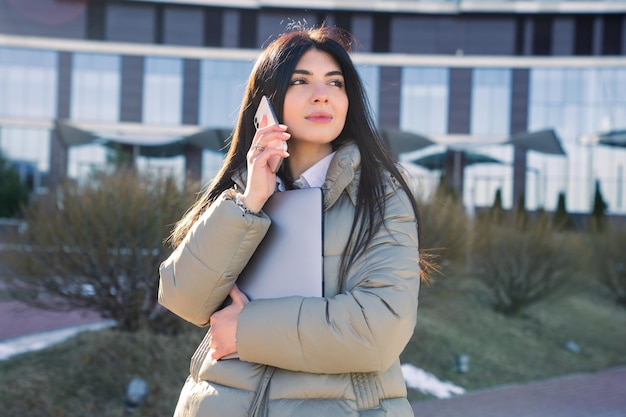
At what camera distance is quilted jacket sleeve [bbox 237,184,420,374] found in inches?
71.2

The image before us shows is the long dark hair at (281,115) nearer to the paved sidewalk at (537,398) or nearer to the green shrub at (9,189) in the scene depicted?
the paved sidewalk at (537,398)

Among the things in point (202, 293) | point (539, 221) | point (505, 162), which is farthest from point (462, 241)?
point (505, 162)

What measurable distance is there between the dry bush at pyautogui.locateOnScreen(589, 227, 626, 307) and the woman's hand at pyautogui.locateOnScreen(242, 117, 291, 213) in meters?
15.3

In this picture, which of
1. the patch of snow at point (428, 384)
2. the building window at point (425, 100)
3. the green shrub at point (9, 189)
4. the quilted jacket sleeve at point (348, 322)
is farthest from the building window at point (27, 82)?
the quilted jacket sleeve at point (348, 322)

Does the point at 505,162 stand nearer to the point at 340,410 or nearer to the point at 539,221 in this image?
the point at 539,221

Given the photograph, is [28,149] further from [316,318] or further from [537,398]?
[316,318]

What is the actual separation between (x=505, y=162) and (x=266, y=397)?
38471 millimetres

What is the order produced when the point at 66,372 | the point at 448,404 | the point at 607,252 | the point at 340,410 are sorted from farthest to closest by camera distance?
the point at 607,252, the point at 448,404, the point at 66,372, the point at 340,410

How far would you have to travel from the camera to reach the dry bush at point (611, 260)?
52.6 ft

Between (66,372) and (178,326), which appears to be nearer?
(66,372)

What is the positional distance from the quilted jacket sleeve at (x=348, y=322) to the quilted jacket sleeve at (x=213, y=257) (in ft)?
0.38

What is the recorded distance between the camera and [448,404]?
834 centimetres

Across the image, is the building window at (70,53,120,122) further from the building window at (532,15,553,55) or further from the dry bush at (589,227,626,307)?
the dry bush at (589,227,626,307)

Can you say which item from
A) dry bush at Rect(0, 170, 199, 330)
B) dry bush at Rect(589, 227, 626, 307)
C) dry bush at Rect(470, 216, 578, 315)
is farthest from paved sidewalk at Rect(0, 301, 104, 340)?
dry bush at Rect(589, 227, 626, 307)
